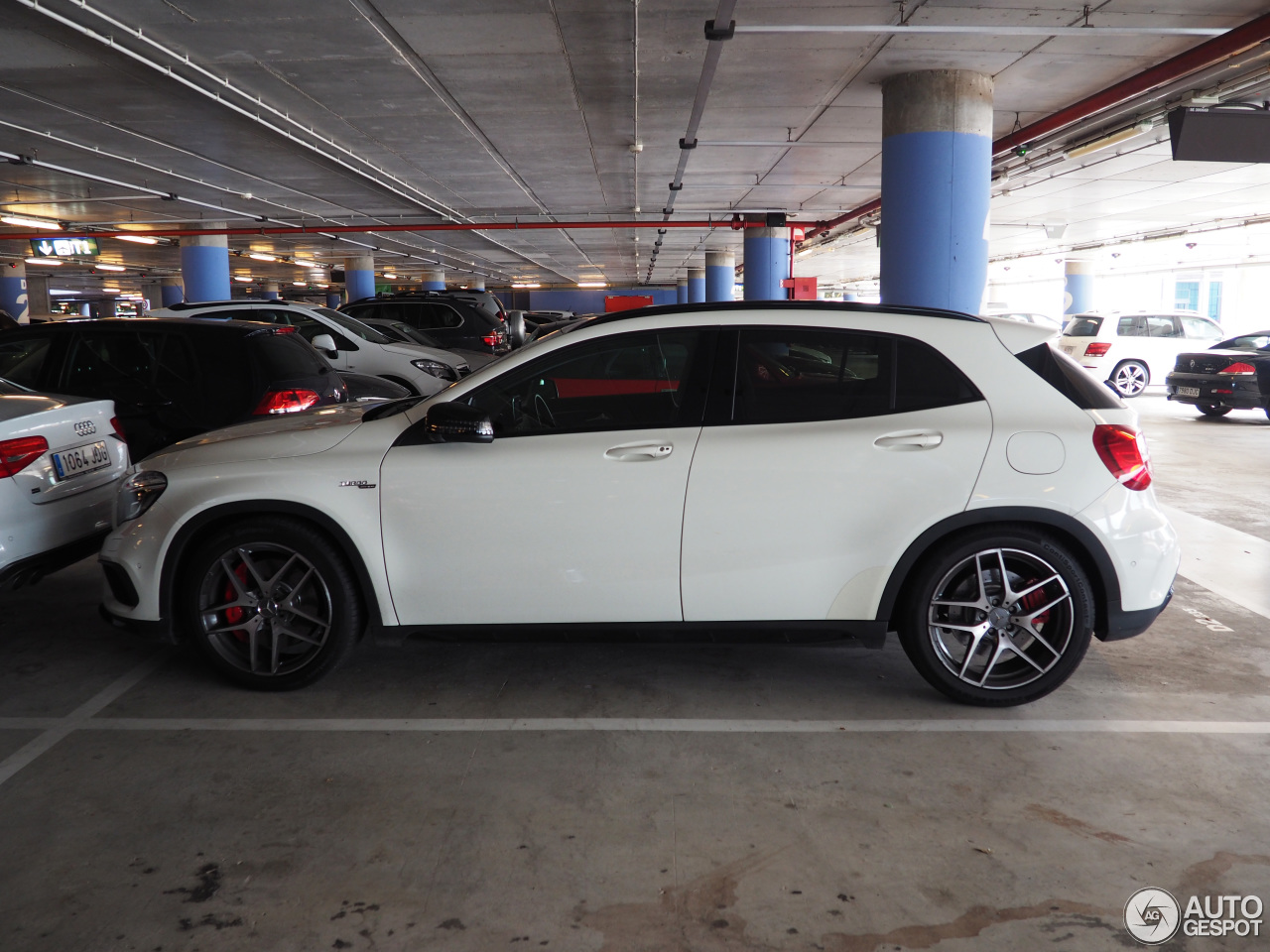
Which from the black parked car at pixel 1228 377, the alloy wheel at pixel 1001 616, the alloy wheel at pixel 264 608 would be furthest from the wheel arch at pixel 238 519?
the black parked car at pixel 1228 377

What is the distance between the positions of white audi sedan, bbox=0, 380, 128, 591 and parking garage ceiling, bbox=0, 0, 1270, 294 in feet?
17.7

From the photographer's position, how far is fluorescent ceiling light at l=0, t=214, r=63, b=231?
2495cm

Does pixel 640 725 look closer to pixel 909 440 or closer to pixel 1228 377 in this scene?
pixel 909 440

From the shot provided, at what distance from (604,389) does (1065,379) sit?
1.86 meters

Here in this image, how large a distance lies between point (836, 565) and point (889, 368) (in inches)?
32.3

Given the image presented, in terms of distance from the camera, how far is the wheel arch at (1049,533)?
11.6ft

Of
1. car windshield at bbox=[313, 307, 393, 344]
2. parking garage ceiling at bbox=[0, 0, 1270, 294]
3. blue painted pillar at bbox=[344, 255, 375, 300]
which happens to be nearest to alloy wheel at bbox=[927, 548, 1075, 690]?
parking garage ceiling at bbox=[0, 0, 1270, 294]

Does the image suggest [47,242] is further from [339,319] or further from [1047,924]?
[1047,924]

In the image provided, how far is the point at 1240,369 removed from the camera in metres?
14.3

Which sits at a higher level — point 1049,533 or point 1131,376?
point 1131,376

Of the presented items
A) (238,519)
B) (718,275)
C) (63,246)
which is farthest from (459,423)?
(718,275)

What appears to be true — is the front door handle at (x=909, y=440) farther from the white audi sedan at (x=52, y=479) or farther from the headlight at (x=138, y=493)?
the white audi sedan at (x=52, y=479)

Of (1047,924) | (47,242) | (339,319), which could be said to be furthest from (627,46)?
(47,242)

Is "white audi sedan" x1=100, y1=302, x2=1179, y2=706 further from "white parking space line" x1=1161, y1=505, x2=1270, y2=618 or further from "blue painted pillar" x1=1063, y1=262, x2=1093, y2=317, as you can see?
"blue painted pillar" x1=1063, y1=262, x2=1093, y2=317
